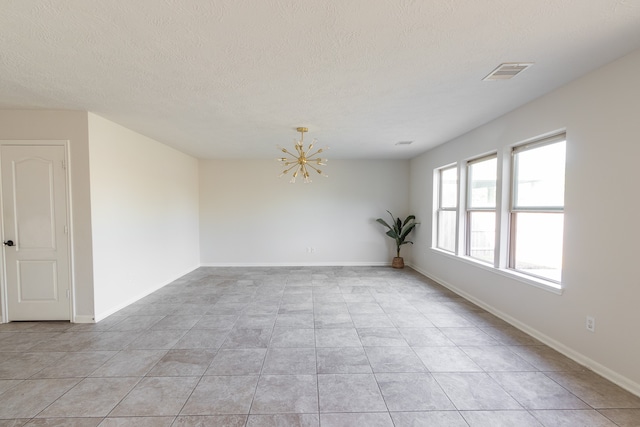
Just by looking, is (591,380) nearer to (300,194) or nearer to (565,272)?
(565,272)

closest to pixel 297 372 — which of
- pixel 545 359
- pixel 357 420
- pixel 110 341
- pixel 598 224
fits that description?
pixel 357 420

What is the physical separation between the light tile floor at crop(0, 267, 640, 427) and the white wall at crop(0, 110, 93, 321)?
0.46m

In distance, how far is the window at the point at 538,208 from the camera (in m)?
2.72

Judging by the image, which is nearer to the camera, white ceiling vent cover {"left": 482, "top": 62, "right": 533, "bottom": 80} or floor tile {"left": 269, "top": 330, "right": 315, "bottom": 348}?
→ white ceiling vent cover {"left": 482, "top": 62, "right": 533, "bottom": 80}

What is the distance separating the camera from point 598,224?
2225mm

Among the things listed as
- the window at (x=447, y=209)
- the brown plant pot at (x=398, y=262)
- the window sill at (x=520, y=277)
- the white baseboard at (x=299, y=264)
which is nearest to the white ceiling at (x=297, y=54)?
the window at (x=447, y=209)

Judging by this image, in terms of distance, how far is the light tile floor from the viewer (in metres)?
1.79

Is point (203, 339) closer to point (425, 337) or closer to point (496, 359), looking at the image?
point (425, 337)

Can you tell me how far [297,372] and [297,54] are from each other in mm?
2507

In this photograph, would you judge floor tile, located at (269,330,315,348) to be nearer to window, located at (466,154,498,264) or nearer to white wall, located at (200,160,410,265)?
window, located at (466,154,498,264)

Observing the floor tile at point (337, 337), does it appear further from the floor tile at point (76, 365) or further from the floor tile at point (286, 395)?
the floor tile at point (76, 365)

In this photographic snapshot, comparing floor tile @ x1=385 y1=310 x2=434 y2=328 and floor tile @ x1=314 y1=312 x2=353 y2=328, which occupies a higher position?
floor tile @ x1=385 y1=310 x2=434 y2=328

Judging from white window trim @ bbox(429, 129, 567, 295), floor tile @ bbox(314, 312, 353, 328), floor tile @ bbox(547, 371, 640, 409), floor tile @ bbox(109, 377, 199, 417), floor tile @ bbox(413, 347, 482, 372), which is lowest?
floor tile @ bbox(314, 312, 353, 328)

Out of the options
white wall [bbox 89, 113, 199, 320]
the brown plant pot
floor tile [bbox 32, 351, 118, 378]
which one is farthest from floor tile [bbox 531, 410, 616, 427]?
white wall [bbox 89, 113, 199, 320]
